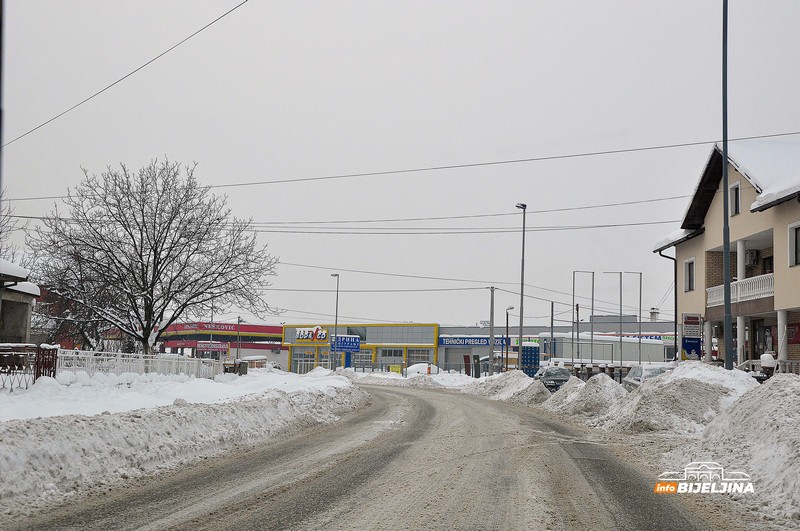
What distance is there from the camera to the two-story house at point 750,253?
88.5ft

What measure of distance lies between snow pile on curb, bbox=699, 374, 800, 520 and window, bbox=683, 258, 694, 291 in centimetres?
2453

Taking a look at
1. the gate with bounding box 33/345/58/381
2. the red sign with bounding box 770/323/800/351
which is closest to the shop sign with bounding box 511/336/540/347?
the red sign with bounding box 770/323/800/351

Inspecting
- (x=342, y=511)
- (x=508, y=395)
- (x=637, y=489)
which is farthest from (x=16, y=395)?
(x=508, y=395)

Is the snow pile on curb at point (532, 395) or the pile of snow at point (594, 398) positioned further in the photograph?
the snow pile on curb at point (532, 395)

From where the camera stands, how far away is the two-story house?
27.0m

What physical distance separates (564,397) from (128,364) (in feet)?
55.5

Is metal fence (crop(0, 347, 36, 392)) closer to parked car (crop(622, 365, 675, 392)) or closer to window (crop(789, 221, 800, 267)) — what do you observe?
parked car (crop(622, 365, 675, 392))

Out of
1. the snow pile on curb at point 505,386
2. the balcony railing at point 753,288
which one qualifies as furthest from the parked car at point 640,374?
the snow pile on curb at point 505,386

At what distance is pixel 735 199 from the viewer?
31750 mm

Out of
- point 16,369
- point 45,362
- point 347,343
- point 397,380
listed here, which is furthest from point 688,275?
point 347,343

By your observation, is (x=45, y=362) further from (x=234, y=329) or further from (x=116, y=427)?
(x=234, y=329)

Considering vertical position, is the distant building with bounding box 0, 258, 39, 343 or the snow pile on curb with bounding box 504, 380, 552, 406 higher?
the distant building with bounding box 0, 258, 39, 343

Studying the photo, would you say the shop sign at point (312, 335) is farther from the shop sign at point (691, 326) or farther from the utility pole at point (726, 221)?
the utility pole at point (726, 221)

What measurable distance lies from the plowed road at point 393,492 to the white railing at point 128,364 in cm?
838
